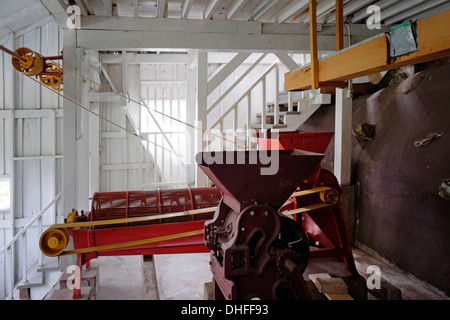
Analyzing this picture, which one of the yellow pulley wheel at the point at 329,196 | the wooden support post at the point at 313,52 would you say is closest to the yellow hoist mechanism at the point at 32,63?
the wooden support post at the point at 313,52

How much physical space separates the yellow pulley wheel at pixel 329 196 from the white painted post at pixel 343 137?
209cm

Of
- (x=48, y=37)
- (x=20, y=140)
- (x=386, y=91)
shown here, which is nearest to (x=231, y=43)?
(x=386, y=91)

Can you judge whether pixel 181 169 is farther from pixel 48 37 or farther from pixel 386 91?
pixel 386 91

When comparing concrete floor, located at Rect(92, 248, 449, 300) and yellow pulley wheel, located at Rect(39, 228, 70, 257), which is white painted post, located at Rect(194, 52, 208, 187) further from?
yellow pulley wheel, located at Rect(39, 228, 70, 257)

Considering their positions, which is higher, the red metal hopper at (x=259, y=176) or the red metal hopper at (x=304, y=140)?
the red metal hopper at (x=304, y=140)

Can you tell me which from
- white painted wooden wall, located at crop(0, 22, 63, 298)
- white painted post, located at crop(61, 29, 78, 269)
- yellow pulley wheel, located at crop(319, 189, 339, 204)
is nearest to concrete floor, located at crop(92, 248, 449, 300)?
white painted post, located at crop(61, 29, 78, 269)

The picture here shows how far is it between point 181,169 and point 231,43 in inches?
277

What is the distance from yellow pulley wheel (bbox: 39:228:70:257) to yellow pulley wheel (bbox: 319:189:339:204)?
11.2 ft

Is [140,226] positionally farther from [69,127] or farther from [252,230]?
[252,230]

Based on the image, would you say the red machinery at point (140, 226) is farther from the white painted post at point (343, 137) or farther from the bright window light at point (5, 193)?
the bright window light at point (5, 193)

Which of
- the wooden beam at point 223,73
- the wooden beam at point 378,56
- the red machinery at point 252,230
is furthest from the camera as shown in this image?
the wooden beam at point 223,73

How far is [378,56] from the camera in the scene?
9.21 ft

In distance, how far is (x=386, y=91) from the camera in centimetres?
670

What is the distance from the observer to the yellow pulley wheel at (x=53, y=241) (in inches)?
186
